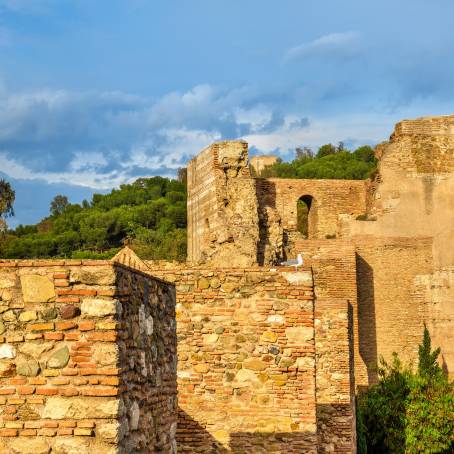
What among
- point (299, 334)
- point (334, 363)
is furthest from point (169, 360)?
point (334, 363)

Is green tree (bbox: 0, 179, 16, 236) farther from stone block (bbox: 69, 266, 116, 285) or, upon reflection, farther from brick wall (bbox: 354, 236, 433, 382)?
stone block (bbox: 69, 266, 116, 285)

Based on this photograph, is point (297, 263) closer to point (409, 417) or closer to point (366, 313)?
point (409, 417)

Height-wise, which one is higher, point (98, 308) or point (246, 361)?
point (98, 308)

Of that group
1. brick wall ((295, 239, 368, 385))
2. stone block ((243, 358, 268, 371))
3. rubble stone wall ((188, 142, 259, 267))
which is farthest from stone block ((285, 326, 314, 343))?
rubble stone wall ((188, 142, 259, 267))

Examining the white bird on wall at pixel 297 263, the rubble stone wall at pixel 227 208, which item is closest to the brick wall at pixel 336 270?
the rubble stone wall at pixel 227 208

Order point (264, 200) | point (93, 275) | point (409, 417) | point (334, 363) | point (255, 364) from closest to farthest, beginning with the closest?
point (93, 275)
point (255, 364)
point (334, 363)
point (409, 417)
point (264, 200)

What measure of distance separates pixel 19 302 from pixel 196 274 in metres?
5.01

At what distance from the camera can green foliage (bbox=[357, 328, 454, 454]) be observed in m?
21.6

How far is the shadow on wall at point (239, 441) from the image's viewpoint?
10.1 m

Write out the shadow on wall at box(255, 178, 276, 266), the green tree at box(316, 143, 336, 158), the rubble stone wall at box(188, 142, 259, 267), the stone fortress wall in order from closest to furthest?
the rubble stone wall at box(188, 142, 259, 267), the stone fortress wall, the shadow on wall at box(255, 178, 276, 266), the green tree at box(316, 143, 336, 158)

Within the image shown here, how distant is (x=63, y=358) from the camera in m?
5.25

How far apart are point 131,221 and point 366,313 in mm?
39822

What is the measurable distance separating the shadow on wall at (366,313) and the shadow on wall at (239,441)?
20.1 meters

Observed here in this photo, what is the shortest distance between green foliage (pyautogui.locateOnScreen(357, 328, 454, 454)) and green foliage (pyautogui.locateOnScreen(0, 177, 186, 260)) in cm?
3035
